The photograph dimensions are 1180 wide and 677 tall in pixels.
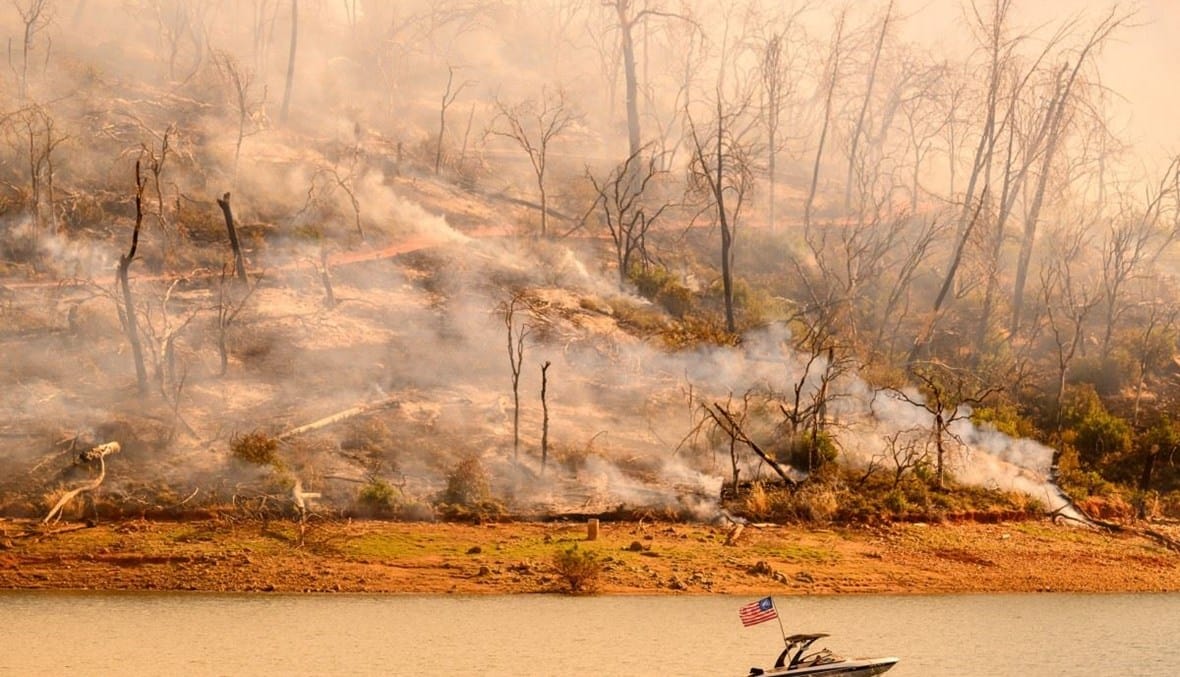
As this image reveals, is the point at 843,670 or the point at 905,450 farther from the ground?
the point at 905,450

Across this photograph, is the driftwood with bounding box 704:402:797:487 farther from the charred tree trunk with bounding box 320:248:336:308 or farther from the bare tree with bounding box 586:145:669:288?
the charred tree trunk with bounding box 320:248:336:308

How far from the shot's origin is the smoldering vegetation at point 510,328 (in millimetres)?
34125

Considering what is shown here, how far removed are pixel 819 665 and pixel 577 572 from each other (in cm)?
923

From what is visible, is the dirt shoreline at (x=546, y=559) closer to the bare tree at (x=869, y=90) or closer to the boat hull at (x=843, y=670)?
the boat hull at (x=843, y=670)

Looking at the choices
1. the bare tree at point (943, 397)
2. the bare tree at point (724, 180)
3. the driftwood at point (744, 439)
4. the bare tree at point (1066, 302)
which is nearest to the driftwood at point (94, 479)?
the driftwood at point (744, 439)

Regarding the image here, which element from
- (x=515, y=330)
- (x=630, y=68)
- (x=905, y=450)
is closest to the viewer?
(x=905, y=450)

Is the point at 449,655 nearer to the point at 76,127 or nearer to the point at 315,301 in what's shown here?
the point at 315,301

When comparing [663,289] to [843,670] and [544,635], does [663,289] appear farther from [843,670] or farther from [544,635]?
[843,670]

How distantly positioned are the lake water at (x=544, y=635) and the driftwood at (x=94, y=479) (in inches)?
148

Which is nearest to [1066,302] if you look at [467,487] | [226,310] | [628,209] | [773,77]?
[773,77]

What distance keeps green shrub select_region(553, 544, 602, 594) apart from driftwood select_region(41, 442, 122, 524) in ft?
39.6

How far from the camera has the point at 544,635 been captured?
24156 millimetres

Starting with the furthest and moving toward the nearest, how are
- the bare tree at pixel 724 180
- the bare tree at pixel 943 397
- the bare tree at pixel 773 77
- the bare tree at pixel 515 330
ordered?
1. the bare tree at pixel 773 77
2. the bare tree at pixel 724 180
3. the bare tree at pixel 515 330
4. the bare tree at pixel 943 397

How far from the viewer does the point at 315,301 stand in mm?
42562
